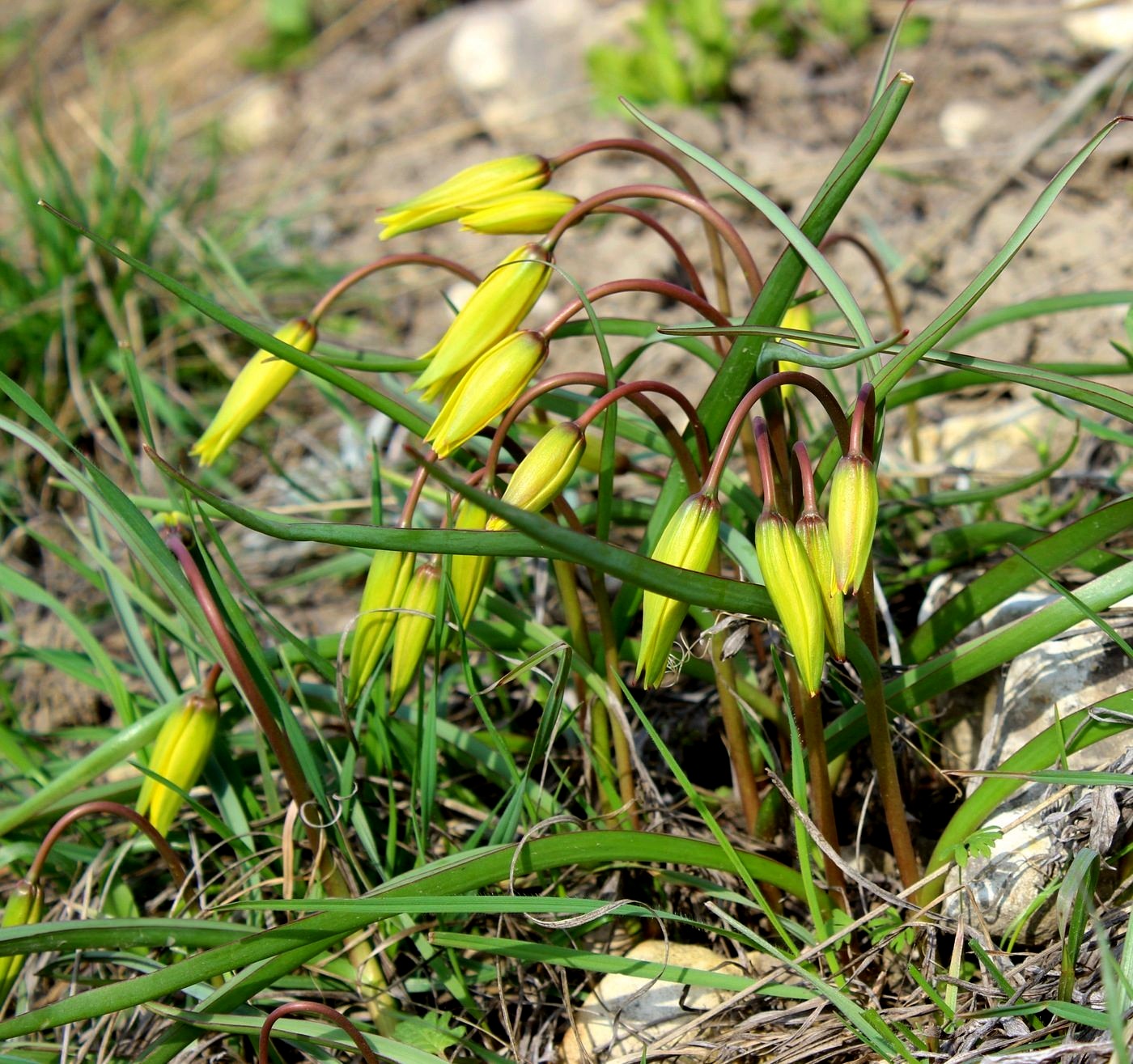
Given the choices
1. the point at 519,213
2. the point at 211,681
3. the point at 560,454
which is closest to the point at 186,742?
the point at 211,681

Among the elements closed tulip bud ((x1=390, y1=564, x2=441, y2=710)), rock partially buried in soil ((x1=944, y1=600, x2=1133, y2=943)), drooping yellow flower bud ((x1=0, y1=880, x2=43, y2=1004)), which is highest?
closed tulip bud ((x1=390, y1=564, x2=441, y2=710))

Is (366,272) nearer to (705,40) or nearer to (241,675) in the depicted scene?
(241,675)

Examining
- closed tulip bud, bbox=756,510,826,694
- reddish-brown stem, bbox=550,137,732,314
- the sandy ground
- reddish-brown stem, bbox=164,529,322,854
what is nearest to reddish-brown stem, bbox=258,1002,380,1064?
reddish-brown stem, bbox=164,529,322,854

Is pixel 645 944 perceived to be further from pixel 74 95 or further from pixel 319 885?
pixel 74 95

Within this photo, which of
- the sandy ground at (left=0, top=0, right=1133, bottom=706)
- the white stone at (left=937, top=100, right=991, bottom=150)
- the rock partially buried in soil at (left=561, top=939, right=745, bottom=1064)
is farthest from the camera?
the white stone at (left=937, top=100, right=991, bottom=150)

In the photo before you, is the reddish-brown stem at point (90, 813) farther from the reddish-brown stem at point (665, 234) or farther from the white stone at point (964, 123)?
the white stone at point (964, 123)

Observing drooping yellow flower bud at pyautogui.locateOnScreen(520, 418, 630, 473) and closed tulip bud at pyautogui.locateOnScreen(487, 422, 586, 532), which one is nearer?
closed tulip bud at pyautogui.locateOnScreen(487, 422, 586, 532)

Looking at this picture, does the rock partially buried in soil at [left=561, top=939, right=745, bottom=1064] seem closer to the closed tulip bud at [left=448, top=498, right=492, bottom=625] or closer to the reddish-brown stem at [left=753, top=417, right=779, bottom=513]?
the closed tulip bud at [left=448, top=498, right=492, bottom=625]
